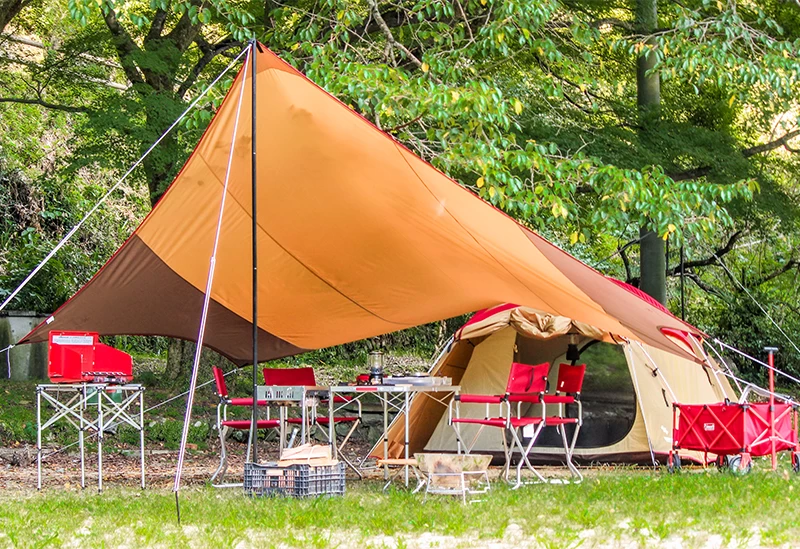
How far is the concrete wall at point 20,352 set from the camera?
32.3ft

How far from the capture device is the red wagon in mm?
5918

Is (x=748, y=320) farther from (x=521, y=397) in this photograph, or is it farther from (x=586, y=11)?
(x=521, y=397)

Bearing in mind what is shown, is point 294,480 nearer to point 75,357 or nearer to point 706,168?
point 75,357

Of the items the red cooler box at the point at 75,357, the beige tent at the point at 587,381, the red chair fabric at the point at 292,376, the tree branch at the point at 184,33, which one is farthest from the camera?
the tree branch at the point at 184,33

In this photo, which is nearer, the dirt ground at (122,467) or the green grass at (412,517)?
the green grass at (412,517)

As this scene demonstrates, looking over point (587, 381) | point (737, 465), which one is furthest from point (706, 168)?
point (737, 465)

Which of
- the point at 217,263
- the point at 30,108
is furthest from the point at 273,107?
the point at 30,108

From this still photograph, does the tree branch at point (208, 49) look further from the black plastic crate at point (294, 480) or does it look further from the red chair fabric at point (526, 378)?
the black plastic crate at point (294, 480)

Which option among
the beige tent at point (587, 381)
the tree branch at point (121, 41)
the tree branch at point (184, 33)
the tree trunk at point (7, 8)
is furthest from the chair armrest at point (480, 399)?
the tree trunk at point (7, 8)

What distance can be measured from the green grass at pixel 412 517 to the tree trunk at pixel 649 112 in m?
3.54

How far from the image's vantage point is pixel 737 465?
21.0 feet

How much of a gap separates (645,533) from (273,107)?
8.34ft

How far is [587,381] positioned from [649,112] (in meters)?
2.67

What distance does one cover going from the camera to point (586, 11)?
8.78 m
